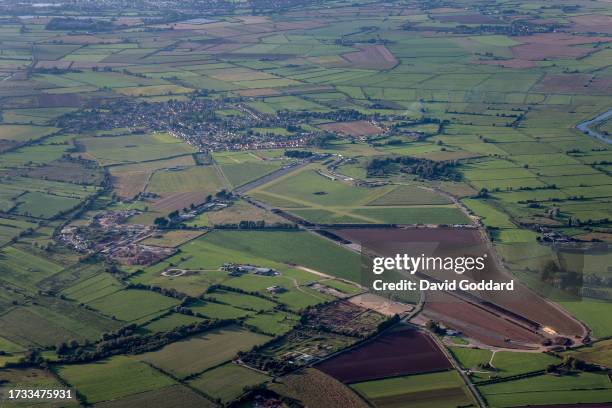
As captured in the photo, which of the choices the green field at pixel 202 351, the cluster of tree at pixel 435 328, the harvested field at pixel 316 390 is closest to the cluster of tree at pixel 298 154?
the green field at pixel 202 351

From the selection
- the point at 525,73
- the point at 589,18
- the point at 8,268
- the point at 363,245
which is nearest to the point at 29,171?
the point at 8,268

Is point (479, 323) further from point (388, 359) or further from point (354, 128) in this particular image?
point (354, 128)

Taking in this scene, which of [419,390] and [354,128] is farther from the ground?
[354,128]

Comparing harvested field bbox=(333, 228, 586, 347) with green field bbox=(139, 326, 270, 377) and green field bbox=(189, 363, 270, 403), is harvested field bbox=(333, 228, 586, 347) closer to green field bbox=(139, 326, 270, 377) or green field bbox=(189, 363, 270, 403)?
green field bbox=(139, 326, 270, 377)

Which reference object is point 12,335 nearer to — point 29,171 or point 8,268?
point 8,268

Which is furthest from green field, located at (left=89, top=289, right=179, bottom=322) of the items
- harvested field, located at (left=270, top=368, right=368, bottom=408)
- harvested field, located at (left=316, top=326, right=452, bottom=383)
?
harvested field, located at (left=316, top=326, right=452, bottom=383)

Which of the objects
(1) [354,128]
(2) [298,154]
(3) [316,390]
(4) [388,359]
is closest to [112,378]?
(3) [316,390]

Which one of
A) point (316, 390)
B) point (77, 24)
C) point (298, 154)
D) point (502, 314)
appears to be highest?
point (77, 24)
